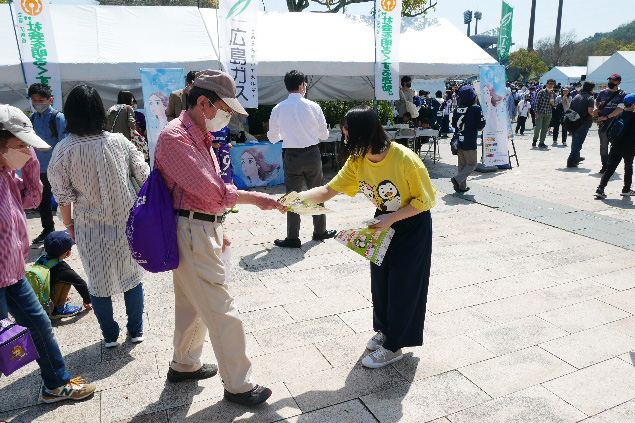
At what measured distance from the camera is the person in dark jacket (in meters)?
7.90

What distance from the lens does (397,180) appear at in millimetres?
2785

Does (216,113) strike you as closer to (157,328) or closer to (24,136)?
(24,136)

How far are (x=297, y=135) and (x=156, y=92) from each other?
3.64 m

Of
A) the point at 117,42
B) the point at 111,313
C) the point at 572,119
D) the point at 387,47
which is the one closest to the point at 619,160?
the point at 572,119

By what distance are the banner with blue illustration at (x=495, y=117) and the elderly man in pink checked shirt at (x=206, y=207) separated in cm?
821

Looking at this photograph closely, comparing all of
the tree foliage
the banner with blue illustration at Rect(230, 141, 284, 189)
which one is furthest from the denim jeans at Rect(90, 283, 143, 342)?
the tree foliage

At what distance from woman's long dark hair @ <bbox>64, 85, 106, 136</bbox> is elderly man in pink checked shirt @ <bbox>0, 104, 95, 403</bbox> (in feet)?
1.14

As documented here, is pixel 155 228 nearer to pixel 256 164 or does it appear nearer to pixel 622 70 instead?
pixel 256 164

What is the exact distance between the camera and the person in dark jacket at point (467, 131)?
25.9ft

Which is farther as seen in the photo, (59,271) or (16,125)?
(59,271)

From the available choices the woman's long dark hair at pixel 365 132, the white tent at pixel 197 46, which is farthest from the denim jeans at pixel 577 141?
the woman's long dark hair at pixel 365 132

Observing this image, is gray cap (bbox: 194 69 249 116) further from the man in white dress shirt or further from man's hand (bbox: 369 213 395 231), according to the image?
the man in white dress shirt

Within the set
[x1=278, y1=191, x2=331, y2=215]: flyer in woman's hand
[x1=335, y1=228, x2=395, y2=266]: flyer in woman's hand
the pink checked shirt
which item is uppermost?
the pink checked shirt

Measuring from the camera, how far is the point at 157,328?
3650mm
